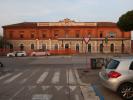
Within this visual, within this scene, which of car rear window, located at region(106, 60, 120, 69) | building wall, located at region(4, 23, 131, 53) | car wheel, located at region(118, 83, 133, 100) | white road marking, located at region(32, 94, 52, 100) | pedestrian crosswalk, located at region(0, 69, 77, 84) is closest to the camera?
car wheel, located at region(118, 83, 133, 100)

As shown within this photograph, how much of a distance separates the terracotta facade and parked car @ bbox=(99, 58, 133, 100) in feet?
253

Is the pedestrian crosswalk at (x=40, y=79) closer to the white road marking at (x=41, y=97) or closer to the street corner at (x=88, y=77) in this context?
the street corner at (x=88, y=77)

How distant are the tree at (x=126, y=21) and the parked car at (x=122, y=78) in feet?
174

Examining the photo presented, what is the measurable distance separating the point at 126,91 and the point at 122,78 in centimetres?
51

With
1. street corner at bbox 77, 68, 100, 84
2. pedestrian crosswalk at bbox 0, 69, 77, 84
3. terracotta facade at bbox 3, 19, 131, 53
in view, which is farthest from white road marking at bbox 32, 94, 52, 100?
terracotta facade at bbox 3, 19, 131, 53

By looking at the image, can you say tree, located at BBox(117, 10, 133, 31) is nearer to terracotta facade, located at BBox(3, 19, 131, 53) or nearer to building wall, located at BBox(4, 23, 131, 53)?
building wall, located at BBox(4, 23, 131, 53)

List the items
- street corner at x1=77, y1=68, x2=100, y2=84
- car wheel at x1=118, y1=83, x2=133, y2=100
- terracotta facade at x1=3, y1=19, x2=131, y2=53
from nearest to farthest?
car wheel at x1=118, y1=83, x2=133, y2=100, street corner at x1=77, y1=68, x2=100, y2=84, terracotta facade at x1=3, y1=19, x2=131, y2=53

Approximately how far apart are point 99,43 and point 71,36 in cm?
872

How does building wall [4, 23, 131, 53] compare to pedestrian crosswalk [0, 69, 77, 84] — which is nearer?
pedestrian crosswalk [0, 69, 77, 84]

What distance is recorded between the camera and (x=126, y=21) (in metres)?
65.9

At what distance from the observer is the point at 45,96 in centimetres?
1248

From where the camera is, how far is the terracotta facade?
8994 centimetres

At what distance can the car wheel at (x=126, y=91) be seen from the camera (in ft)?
38.9

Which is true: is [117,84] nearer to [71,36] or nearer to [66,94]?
[66,94]
